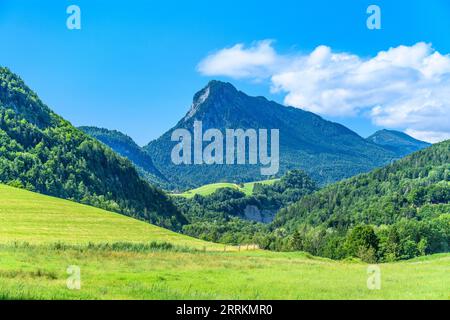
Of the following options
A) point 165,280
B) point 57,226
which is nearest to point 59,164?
point 57,226

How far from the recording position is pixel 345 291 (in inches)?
782

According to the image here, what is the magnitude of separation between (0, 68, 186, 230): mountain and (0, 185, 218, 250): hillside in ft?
263

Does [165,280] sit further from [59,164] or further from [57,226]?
[59,164]

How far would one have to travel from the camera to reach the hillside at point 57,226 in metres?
42.1

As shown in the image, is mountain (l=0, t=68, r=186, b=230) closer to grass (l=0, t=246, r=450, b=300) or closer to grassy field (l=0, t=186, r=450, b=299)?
grassy field (l=0, t=186, r=450, b=299)

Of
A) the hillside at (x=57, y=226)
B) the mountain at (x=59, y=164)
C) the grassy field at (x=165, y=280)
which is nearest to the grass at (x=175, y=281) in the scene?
the grassy field at (x=165, y=280)

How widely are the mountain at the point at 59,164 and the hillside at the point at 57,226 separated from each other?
80080mm

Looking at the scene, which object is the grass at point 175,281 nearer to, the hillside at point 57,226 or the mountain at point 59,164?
the hillside at point 57,226

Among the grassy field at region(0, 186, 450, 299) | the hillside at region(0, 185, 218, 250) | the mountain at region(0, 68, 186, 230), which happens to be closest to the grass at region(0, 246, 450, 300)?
the grassy field at region(0, 186, 450, 299)

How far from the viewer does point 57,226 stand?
4931 centimetres

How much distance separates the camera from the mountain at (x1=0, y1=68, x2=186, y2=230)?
154500 millimetres
